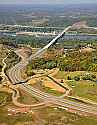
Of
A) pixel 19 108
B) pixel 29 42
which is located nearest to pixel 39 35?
pixel 29 42

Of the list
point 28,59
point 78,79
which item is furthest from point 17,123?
point 28,59

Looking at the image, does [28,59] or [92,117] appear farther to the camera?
[28,59]

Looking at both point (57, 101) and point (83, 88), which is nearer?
point (57, 101)

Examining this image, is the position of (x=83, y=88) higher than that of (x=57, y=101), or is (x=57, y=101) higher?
(x=83, y=88)

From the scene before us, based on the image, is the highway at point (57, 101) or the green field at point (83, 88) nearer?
the highway at point (57, 101)

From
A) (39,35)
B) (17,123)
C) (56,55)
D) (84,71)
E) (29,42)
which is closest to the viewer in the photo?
(17,123)

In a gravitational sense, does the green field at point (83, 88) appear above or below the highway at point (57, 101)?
above

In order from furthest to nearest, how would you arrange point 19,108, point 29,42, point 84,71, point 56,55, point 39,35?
point 39,35, point 29,42, point 56,55, point 84,71, point 19,108

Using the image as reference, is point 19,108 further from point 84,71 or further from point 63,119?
point 84,71

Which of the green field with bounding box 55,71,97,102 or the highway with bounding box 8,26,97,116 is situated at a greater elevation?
the green field with bounding box 55,71,97,102

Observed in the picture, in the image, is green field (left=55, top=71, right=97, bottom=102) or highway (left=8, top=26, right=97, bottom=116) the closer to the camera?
highway (left=8, top=26, right=97, bottom=116)
